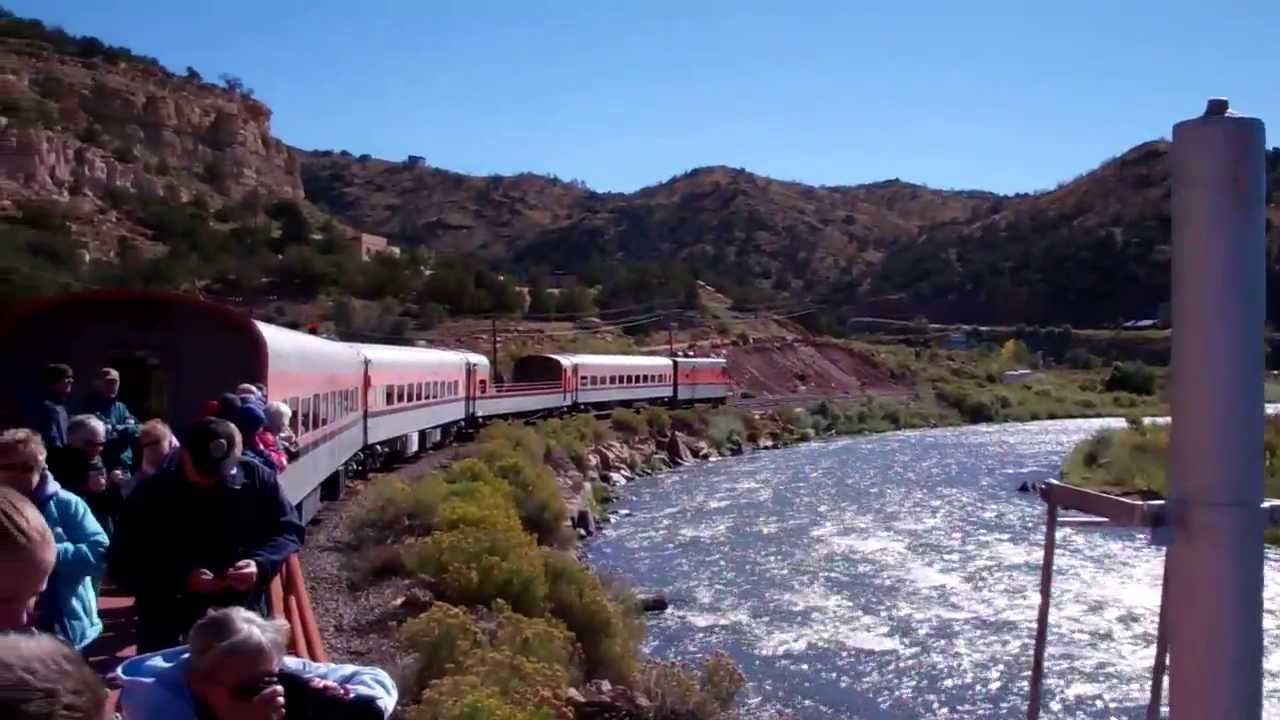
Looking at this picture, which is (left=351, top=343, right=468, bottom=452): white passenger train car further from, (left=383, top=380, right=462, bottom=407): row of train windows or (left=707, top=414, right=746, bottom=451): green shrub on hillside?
(left=707, top=414, right=746, bottom=451): green shrub on hillside

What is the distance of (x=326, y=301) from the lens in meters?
61.5

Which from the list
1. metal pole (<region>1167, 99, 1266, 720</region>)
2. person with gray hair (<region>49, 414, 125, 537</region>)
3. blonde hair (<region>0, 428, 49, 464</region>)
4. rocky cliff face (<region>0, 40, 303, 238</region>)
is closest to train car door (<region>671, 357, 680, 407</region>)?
rocky cliff face (<region>0, 40, 303, 238</region>)

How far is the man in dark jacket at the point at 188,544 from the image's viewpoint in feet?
15.6

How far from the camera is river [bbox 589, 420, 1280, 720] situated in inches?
580

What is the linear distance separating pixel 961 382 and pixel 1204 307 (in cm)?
7051

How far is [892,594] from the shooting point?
19734 millimetres

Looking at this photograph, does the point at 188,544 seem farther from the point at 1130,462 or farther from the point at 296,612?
the point at 1130,462

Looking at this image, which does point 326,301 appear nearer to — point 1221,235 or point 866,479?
point 866,479

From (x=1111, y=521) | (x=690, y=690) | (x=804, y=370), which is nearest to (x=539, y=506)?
(x=690, y=690)

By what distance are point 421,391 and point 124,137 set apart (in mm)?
55267

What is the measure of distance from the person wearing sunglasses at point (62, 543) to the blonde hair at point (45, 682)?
276 cm

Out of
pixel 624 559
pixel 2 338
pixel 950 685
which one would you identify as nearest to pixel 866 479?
pixel 624 559

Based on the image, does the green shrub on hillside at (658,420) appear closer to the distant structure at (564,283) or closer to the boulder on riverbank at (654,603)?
the boulder on riverbank at (654,603)

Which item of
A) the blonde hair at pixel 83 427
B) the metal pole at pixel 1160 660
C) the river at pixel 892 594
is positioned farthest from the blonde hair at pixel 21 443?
the river at pixel 892 594
